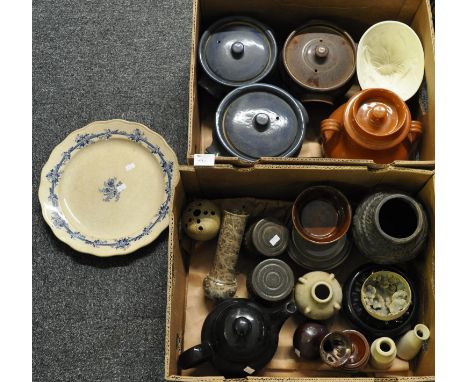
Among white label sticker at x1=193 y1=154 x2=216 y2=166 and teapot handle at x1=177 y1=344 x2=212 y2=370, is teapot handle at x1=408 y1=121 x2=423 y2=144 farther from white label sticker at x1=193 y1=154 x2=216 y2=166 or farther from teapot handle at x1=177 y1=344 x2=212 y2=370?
teapot handle at x1=177 y1=344 x2=212 y2=370

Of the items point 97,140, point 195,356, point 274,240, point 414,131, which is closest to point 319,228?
point 274,240

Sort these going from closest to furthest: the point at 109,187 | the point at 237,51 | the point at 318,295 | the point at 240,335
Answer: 1. the point at 240,335
2. the point at 318,295
3. the point at 237,51
4. the point at 109,187

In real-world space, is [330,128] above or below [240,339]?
above

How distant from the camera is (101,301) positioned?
162cm

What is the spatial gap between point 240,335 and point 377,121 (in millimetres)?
677

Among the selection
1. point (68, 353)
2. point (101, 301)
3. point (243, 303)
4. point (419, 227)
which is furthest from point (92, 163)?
point (419, 227)

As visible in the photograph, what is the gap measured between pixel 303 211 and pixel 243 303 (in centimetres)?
32

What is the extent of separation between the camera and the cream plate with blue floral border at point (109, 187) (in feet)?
5.24

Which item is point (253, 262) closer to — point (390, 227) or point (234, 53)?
point (390, 227)

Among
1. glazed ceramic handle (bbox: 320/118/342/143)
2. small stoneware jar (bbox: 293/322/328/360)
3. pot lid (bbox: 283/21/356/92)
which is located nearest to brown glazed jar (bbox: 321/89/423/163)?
glazed ceramic handle (bbox: 320/118/342/143)

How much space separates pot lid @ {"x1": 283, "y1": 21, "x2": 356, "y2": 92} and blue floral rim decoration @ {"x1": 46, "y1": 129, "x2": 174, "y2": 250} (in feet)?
1.71

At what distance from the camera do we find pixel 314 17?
5.02ft

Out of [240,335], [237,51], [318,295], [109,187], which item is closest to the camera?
[240,335]

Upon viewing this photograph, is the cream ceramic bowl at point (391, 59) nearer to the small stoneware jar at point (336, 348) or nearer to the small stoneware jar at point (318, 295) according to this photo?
the small stoneware jar at point (318, 295)
